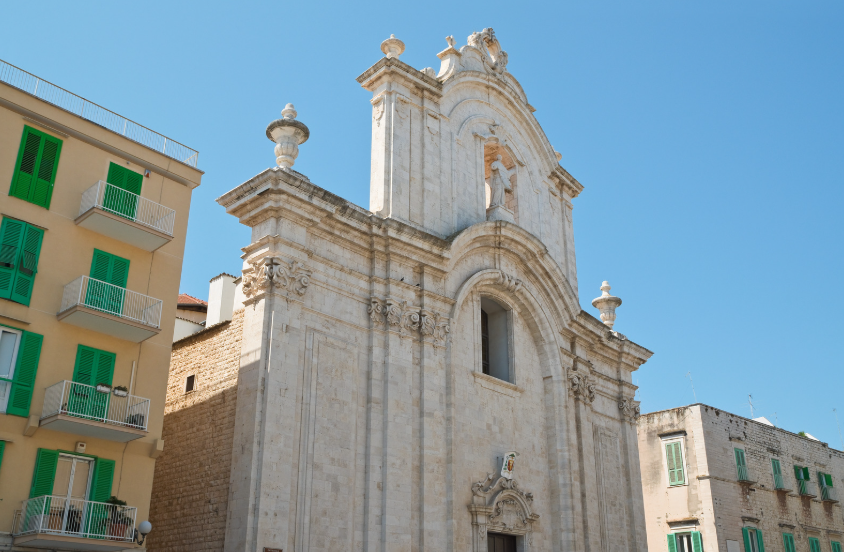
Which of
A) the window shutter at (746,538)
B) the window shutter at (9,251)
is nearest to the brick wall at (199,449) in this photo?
the window shutter at (9,251)

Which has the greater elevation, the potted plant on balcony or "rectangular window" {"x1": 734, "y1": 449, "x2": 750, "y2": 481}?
"rectangular window" {"x1": 734, "y1": 449, "x2": 750, "y2": 481}

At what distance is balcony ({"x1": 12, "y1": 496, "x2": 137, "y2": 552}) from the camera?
469 inches

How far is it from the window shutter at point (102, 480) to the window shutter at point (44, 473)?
2.17 feet

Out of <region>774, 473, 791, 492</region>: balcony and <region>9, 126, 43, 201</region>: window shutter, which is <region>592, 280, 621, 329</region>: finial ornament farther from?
<region>9, 126, 43, 201</region>: window shutter

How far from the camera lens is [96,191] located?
558 inches

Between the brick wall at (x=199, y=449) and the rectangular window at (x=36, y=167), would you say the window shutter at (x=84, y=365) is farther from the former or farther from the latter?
the brick wall at (x=199, y=449)

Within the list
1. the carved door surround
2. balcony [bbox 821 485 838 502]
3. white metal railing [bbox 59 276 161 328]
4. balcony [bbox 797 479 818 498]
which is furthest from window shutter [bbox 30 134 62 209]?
balcony [bbox 821 485 838 502]

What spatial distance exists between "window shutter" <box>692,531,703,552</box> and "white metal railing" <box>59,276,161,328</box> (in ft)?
68.5

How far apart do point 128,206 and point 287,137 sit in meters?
3.73

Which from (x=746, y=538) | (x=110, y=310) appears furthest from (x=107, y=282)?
(x=746, y=538)

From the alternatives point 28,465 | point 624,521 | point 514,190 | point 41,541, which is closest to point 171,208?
point 28,465

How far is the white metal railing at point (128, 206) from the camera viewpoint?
14.2 metres

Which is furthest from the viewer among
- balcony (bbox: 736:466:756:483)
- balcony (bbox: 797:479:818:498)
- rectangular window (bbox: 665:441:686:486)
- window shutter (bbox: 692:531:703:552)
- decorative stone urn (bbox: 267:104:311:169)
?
balcony (bbox: 797:479:818:498)

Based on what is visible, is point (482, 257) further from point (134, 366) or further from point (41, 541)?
point (41, 541)
